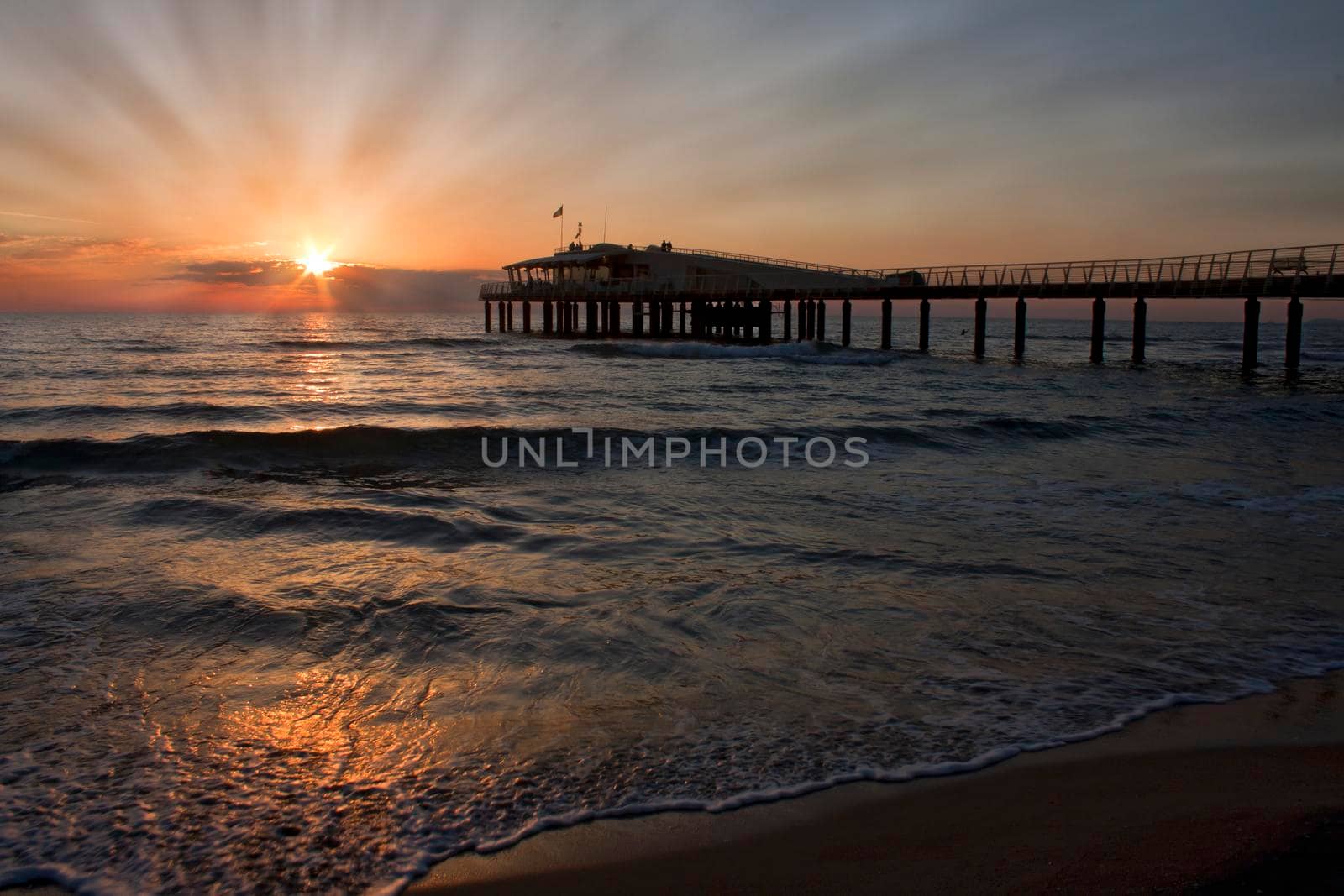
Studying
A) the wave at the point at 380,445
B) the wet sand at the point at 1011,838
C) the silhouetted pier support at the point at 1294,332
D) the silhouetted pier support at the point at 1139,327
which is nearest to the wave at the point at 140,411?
the wave at the point at 380,445

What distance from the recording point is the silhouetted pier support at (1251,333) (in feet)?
93.1

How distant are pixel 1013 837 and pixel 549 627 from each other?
10.5ft

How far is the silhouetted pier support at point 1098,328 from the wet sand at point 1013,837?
3234cm

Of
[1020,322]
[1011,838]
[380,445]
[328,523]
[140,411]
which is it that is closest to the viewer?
[1011,838]

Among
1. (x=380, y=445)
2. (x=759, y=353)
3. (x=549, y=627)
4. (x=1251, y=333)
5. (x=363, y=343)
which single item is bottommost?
(x=549, y=627)

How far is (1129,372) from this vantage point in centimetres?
3152

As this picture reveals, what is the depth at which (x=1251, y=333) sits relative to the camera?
29500 millimetres

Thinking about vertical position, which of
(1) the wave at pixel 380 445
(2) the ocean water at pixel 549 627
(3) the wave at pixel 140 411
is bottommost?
(2) the ocean water at pixel 549 627

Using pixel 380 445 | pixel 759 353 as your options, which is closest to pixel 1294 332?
pixel 759 353

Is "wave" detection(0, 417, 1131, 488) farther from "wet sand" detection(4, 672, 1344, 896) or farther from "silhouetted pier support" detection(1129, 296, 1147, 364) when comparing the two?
"silhouetted pier support" detection(1129, 296, 1147, 364)

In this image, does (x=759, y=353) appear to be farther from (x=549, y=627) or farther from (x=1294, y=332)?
(x=549, y=627)

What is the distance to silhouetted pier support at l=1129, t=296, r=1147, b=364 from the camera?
3136 cm

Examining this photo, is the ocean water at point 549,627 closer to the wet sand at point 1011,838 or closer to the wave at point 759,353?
the wet sand at point 1011,838

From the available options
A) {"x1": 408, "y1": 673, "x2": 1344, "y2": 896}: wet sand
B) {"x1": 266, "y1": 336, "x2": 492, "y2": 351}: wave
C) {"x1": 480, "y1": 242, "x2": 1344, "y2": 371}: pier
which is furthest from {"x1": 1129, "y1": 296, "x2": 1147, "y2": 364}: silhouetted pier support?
{"x1": 266, "y1": 336, "x2": 492, "y2": 351}: wave
